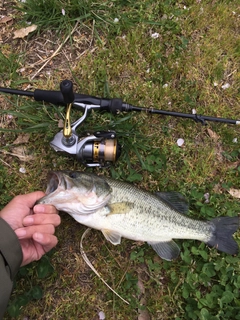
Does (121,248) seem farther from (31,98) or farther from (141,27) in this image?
(141,27)

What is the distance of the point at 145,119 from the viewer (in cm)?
364

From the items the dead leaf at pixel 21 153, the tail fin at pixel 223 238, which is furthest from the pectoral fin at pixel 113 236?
the dead leaf at pixel 21 153

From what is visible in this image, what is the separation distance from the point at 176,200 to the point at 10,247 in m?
1.65

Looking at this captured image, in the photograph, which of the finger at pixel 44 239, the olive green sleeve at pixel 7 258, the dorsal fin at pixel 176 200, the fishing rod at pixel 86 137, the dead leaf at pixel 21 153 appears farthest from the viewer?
the dead leaf at pixel 21 153

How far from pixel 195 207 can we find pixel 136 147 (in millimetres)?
895

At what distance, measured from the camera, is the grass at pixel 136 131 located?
3.32 m

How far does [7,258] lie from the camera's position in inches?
104

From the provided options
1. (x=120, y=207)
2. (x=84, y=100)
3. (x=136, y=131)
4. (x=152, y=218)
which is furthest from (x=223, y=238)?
(x=84, y=100)

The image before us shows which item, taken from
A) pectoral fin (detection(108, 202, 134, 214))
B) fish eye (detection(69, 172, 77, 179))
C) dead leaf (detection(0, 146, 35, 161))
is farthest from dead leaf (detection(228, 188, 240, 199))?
dead leaf (detection(0, 146, 35, 161))

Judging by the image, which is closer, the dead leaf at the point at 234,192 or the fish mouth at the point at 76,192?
the fish mouth at the point at 76,192

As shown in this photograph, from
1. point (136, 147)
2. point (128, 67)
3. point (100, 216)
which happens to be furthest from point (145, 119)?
point (100, 216)

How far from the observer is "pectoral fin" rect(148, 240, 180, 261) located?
10.7 feet

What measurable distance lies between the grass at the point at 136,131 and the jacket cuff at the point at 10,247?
23.5 inches

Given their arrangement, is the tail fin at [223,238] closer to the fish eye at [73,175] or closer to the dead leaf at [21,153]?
the fish eye at [73,175]
